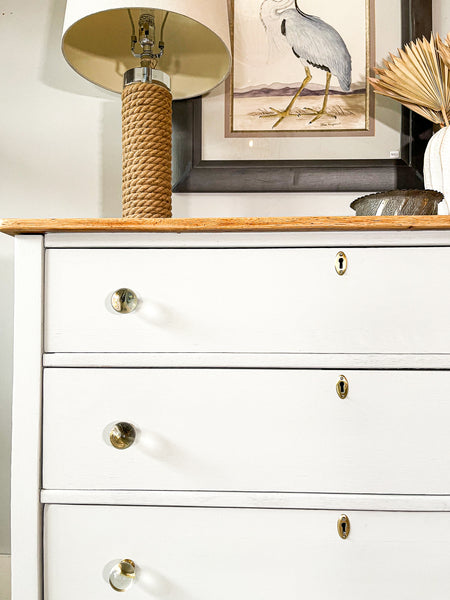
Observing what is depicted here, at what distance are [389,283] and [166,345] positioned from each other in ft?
1.15

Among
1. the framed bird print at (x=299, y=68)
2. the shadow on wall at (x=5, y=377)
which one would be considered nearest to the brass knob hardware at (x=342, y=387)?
the framed bird print at (x=299, y=68)

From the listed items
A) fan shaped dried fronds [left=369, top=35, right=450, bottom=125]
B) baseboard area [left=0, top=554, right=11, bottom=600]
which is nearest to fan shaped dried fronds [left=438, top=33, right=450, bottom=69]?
fan shaped dried fronds [left=369, top=35, right=450, bottom=125]

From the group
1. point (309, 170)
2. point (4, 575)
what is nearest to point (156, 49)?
point (309, 170)

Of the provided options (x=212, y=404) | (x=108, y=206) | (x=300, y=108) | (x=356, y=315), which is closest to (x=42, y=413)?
(x=212, y=404)

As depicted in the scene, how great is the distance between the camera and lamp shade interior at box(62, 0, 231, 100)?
1.03 m

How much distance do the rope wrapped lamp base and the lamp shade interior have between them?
21cm

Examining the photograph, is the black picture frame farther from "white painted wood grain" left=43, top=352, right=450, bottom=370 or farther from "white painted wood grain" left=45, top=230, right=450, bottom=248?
"white painted wood grain" left=43, top=352, right=450, bottom=370

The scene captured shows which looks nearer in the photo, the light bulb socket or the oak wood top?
the oak wood top

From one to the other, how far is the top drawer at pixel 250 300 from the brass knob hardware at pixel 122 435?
11 centimetres

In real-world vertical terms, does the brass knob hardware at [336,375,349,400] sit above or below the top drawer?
below

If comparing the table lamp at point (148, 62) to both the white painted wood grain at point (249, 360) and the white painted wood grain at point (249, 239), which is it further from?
the white painted wood grain at point (249, 360)

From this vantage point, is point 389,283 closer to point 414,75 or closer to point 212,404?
point 212,404

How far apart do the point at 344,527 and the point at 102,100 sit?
109 cm

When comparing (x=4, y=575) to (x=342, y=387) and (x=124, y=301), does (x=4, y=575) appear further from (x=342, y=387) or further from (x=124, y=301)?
(x=342, y=387)
